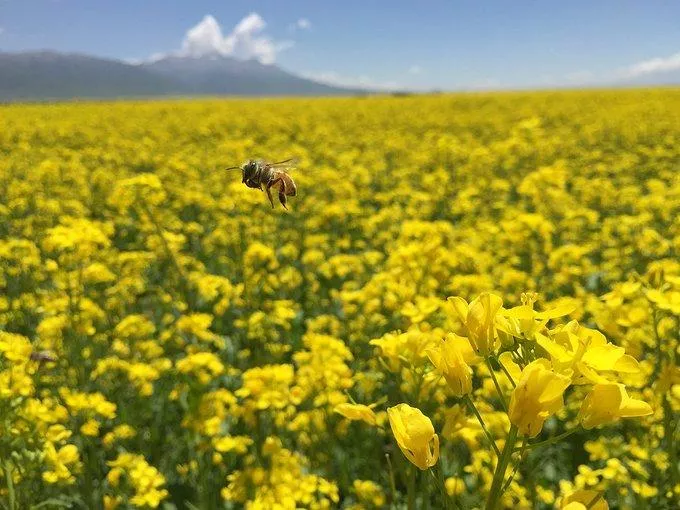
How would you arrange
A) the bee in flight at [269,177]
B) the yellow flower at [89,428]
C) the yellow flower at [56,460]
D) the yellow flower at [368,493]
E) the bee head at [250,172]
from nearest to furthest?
1. the bee in flight at [269,177]
2. the bee head at [250,172]
3. the yellow flower at [56,460]
4. the yellow flower at [368,493]
5. the yellow flower at [89,428]

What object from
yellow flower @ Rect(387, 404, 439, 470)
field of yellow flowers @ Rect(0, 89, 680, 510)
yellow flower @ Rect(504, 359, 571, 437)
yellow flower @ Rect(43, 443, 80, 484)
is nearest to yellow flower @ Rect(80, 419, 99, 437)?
field of yellow flowers @ Rect(0, 89, 680, 510)

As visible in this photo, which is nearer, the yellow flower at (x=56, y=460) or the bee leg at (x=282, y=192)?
the bee leg at (x=282, y=192)

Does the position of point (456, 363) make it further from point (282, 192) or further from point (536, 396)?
point (282, 192)

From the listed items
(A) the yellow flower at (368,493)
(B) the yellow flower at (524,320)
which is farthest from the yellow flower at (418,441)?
(A) the yellow flower at (368,493)

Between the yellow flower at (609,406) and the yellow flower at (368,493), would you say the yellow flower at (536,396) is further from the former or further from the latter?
the yellow flower at (368,493)

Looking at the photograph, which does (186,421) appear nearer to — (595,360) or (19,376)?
(19,376)

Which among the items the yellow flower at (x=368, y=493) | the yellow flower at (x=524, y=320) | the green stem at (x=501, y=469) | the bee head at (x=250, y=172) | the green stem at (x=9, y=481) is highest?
the bee head at (x=250, y=172)

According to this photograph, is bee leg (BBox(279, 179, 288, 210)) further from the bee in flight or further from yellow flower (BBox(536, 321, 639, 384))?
yellow flower (BBox(536, 321, 639, 384))
